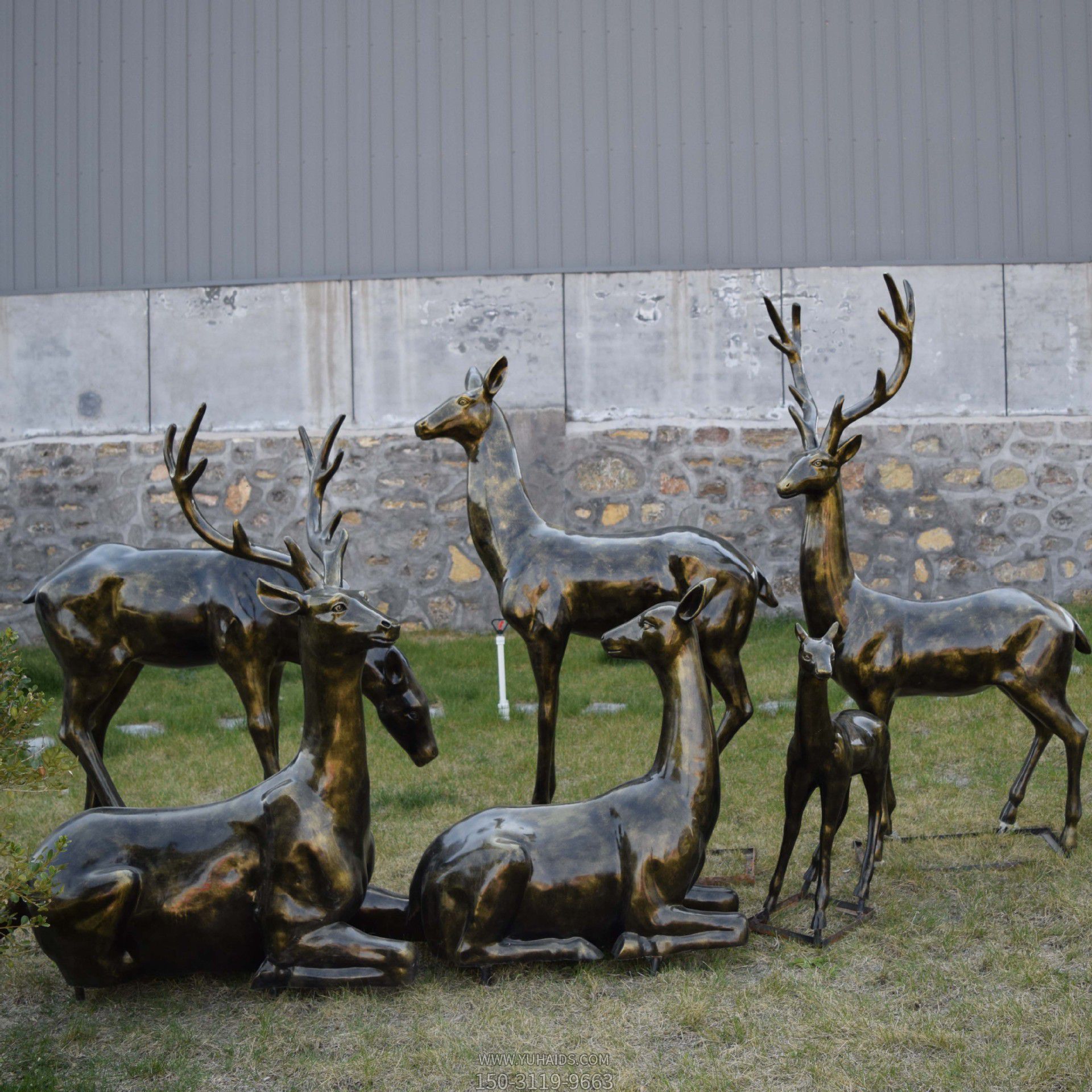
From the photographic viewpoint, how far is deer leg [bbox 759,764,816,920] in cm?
426

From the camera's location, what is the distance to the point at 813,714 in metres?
4.10

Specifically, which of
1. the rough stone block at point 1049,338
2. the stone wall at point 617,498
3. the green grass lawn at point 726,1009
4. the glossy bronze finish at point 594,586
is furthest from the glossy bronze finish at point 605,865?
the rough stone block at point 1049,338

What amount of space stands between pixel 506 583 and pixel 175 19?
24.1 feet

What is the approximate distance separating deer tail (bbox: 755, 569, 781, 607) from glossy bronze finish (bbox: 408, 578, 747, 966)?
3.47 feet

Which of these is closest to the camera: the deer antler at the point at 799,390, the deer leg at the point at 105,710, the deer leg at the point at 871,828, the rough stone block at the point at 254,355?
the deer leg at the point at 871,828

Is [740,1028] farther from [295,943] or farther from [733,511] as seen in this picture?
[733,511]

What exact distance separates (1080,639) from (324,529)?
308 centimetres

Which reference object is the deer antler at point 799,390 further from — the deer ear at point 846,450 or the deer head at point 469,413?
the deer head at point 469,413

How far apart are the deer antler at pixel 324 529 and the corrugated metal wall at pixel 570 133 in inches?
220

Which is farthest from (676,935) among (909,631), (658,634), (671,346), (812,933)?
(671,346)

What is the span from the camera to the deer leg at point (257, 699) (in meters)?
4.82

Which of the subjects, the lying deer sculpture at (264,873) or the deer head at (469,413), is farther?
the deer head at (469,413)

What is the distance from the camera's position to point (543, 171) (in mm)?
9836

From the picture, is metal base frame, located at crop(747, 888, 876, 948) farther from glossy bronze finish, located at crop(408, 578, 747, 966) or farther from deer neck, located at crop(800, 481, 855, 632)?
→ deer neck, located at crop(800, 481, 855, 632)
